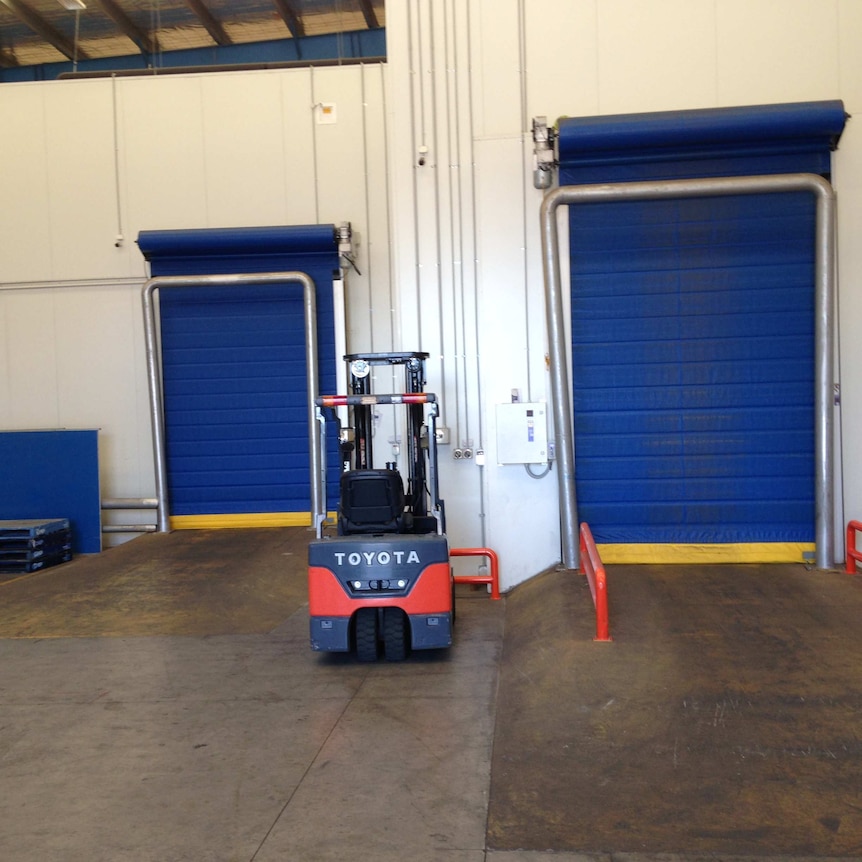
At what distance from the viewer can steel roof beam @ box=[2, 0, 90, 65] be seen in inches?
522

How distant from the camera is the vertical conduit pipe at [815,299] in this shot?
8125 millimetres

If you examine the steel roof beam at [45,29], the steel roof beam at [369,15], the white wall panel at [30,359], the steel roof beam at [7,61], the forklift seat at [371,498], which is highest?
the steel roof beam at [369,15]

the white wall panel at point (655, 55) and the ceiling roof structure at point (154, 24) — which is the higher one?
the ceiling roof structure at point (154, 24)

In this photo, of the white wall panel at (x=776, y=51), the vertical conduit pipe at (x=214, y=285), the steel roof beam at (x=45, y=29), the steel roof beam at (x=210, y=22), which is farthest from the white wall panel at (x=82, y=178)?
the white wall panel at (x=776, y=51)

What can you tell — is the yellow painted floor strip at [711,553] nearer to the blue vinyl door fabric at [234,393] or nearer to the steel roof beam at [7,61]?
the blue vinyl door fabric at [234,393]

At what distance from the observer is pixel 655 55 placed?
8.62 metres

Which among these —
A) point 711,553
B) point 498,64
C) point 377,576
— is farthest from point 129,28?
point 711,553

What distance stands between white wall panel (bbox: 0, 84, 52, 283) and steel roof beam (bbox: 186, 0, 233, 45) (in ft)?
9.22

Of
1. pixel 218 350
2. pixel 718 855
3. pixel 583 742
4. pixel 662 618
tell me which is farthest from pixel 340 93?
pixel 718 855

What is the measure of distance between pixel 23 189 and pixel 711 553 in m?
10.6

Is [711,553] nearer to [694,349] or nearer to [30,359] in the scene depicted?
[694,349]

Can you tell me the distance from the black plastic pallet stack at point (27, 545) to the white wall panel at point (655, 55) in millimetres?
8282

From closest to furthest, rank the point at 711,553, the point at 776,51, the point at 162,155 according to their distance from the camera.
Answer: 1. the point at 776,51
2. the point at 711,553
3. the point at 162,155

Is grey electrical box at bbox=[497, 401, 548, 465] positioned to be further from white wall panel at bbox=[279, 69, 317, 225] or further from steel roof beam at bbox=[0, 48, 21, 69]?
steel roof beam at bbox=[0, 48, 21, 69]
